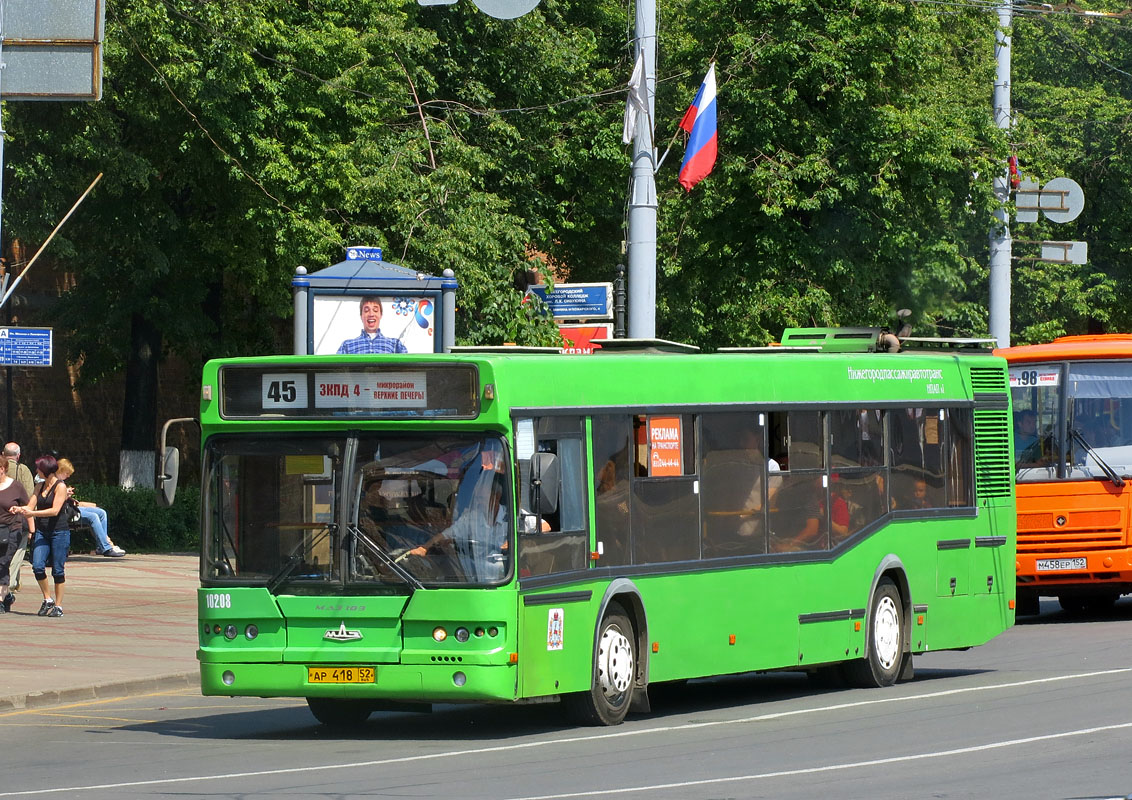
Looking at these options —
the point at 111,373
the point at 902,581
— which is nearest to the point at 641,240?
the point at 902,581

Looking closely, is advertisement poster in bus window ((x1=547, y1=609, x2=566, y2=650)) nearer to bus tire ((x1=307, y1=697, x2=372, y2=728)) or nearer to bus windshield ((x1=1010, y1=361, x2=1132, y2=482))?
bus tire ((x1=307, y1=697, x2=372, y2=728))

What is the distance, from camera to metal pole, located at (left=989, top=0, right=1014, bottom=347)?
100 ft

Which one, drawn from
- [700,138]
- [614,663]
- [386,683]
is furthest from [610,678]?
[700,138]

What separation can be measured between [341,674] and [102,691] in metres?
4.46

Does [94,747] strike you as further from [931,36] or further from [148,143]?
[931,36]

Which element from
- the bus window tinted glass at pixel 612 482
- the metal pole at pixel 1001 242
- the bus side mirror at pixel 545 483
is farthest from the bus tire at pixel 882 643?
the metal pole at pixel 1001 242

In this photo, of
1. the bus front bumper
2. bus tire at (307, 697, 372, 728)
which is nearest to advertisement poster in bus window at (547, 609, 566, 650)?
the bus front bumper

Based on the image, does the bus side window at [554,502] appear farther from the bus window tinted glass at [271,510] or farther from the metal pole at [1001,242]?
the metal pole at [1001,242]

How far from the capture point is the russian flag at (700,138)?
23156 millimetres

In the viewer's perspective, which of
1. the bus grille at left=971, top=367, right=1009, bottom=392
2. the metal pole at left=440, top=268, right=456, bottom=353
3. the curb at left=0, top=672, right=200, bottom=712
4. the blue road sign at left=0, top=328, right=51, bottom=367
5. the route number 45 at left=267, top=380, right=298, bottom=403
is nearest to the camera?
the route number 45 at left=267, top=380, right=298, bottom=403

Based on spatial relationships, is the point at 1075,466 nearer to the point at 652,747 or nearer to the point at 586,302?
the point at 586,302

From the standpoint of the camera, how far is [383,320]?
23828 mm

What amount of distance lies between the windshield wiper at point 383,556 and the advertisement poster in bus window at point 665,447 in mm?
2143

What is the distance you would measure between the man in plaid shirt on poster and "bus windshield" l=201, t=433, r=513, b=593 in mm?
11301
